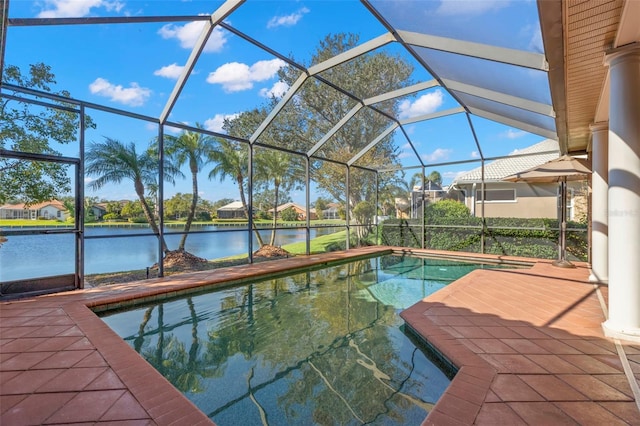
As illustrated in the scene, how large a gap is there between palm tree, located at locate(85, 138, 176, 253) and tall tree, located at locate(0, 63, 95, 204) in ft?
5.92

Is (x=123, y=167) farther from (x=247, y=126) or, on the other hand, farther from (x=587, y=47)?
(x=587, y=47)

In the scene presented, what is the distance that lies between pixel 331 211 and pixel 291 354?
11.8m

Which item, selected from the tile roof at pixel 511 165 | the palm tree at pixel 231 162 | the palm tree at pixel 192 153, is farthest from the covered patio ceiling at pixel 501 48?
the tile roof at pixel 511 165

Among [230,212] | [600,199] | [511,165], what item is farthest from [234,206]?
[511,165]

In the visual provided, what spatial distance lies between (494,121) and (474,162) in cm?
160

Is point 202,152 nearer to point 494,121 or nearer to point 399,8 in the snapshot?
point 399,8

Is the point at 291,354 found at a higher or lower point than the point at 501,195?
lower

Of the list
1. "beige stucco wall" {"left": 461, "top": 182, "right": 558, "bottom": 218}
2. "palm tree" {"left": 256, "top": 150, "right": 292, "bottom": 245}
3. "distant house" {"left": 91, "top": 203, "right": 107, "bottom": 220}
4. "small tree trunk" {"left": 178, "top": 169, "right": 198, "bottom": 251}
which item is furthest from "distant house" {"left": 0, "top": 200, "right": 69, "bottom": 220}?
"beige stucco wall" {"left": 461, "top": 182, "right": 558, "bottom": 218}

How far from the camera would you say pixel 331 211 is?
48.8 feet

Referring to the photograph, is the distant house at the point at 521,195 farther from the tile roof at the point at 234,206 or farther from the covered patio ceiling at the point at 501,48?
the tile roof at the point at 234,206

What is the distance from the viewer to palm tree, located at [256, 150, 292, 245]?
11.5 meters

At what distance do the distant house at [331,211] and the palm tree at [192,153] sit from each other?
6.12 metres

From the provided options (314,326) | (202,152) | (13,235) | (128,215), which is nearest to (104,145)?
(128,215)

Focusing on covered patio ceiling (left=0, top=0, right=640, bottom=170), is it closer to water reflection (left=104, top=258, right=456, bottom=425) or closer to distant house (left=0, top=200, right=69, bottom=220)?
distant house (left=0, top=200, right=69, bottom=220)
